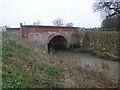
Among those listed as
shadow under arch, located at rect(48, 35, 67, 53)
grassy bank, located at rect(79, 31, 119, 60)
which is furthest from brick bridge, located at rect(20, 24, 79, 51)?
grassy bank, located at rect(79, 31, 119, 60)

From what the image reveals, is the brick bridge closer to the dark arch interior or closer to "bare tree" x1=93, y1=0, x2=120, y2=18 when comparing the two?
the dark arch interior

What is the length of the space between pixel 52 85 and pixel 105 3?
756 inches

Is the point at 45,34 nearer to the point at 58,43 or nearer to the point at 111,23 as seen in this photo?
the point at 58,43

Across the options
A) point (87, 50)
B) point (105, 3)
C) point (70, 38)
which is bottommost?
point (87, 50)

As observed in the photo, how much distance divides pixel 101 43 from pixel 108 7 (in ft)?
20.2

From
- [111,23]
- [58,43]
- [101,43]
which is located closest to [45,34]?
[58,43]

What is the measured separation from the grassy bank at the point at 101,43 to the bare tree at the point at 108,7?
4139 mm

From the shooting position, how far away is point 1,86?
161 inches

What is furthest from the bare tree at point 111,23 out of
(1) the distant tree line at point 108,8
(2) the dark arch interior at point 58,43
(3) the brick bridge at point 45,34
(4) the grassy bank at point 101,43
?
(2) the dark arch interior at point 58,43

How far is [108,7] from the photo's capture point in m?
21.5

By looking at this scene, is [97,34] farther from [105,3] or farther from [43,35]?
[43,35]

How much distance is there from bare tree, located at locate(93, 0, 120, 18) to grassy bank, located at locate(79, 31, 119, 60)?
4139 mm

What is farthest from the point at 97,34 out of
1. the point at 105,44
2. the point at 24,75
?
the point at 24,75

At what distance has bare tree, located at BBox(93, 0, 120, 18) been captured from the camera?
2105 cm
